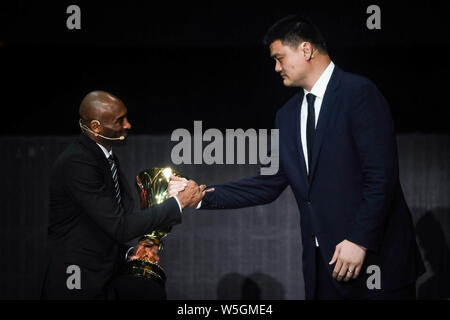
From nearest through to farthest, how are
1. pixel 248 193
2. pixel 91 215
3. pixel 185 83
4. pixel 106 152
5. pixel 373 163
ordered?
pixel 373 163 < pixel 91 215 < pixel 106 152 < pixel 248 193 < pixel 185 83

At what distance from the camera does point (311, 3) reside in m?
2.84

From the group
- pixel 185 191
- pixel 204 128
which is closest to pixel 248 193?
pixel 185 191

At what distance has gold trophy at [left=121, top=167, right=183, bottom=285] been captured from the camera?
2.16 m

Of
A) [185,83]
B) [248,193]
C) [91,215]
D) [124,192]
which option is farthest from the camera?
[185,83]

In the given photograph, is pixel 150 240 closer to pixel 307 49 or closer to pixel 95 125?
Answer: pixel 95 125

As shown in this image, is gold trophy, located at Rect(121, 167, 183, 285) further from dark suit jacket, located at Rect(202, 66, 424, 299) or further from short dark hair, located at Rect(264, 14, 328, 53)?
short dark hair, located at Rect(264, 14, 328, 53)

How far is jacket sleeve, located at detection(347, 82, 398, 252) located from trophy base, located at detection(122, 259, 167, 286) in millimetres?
942

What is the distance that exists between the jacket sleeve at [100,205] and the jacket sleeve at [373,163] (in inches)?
37.4

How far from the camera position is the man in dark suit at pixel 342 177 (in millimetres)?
1900

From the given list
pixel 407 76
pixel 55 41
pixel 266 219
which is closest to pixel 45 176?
pixel 55 41

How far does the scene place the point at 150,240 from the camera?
7.69 feet

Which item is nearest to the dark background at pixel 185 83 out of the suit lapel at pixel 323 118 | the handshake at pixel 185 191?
the handshake at pixel 185 191

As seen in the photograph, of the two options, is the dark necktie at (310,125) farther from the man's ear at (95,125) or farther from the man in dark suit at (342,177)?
the man's ear at (95,125)

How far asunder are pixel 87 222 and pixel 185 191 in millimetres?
528
